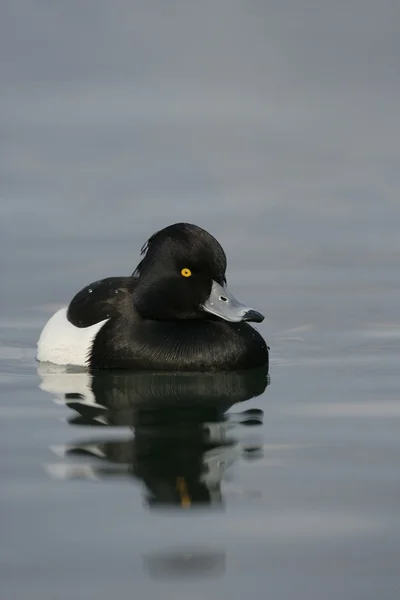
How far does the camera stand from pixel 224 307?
310 inches

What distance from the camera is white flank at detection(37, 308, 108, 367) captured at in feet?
26.2

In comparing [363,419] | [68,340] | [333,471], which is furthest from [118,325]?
[333,471]

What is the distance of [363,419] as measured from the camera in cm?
637

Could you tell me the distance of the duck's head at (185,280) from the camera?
777 cm

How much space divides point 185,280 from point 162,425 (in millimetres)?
1795

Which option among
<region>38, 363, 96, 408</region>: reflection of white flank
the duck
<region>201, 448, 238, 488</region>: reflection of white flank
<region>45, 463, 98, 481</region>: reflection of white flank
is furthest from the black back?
<region>45, 463, 98, 481</region>: reflection of white flank

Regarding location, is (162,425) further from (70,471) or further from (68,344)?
(68,344)

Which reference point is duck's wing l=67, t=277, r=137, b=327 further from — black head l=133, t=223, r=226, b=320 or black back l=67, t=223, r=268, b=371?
black head l=133, t=223, r=226, b=320

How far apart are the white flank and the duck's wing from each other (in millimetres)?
43

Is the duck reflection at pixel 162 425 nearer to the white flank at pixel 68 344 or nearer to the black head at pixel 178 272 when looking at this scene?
the white flank at pixel 68 344

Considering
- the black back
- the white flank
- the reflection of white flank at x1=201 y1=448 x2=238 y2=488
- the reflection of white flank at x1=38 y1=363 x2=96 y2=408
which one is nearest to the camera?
the reflection of white flank at x1=201 y1=448 x2=238 y2=488

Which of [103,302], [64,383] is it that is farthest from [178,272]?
[64,383]


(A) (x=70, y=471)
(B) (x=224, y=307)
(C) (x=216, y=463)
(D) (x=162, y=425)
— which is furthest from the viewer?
(B) (x=224, y=307)

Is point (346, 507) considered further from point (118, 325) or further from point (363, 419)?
point (118, 325)
